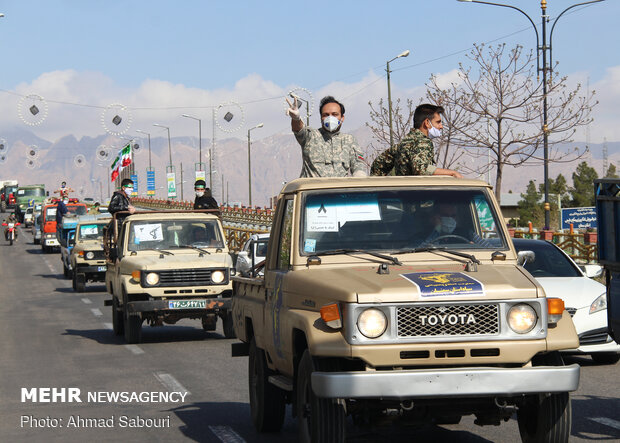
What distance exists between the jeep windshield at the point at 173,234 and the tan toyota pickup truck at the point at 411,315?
9.80 m

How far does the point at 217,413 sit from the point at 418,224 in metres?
3.16

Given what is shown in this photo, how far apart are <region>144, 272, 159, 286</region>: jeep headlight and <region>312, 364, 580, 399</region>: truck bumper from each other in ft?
34.0

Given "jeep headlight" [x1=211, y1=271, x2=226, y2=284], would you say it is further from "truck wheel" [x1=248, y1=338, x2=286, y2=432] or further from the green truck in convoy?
the green truck in convoy

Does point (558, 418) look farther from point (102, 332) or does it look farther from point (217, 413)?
point (102, 332)

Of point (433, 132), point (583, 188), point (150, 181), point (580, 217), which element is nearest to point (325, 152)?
point (433, 132)

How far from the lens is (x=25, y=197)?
103688 millimetres

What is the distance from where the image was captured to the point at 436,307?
6.73 m

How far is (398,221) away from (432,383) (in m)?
1.74

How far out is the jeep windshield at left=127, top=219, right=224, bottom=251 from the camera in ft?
58.0

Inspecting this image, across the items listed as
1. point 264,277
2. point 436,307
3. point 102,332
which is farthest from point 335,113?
point 102,332

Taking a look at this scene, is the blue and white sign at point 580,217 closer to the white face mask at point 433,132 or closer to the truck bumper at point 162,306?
the truck bumper at point 162,306

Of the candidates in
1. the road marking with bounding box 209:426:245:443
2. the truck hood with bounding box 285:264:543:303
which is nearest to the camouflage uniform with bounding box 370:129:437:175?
the truck hood with bounding box 285:264:543:303

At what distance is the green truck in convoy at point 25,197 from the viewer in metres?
102

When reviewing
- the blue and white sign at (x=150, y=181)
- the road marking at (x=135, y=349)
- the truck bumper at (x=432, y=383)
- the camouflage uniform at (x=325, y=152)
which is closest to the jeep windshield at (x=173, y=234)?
the road marking at (x=135, y=349)
